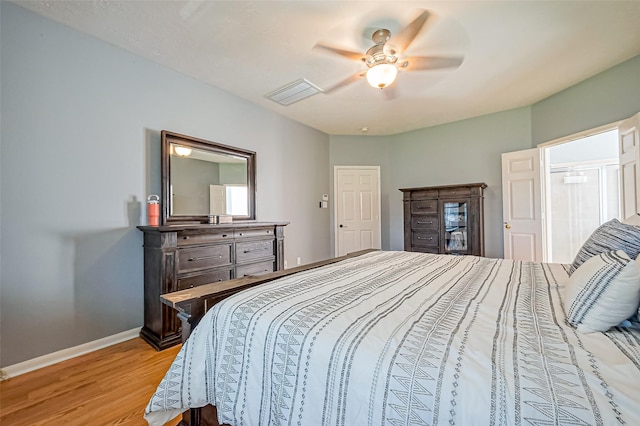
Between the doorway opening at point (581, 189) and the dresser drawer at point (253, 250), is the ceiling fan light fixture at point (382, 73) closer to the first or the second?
the dresser drawer at point (253, 250)

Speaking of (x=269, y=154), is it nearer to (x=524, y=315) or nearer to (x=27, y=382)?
(x=27, y=382)

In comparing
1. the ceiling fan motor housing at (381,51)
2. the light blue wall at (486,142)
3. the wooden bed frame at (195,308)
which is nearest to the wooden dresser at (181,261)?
the wooden bed frame at (195,308)

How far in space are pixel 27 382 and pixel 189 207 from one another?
170cm

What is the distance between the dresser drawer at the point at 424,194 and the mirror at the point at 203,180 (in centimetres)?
258

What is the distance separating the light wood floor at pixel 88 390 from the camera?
1.45 metres

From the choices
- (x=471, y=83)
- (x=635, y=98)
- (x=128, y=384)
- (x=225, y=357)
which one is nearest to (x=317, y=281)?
(x=225, y=357)

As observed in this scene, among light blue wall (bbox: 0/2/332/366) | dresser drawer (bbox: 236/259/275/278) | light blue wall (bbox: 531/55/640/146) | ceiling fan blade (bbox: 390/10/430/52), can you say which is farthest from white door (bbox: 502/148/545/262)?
light blue wall (bbox: 0/2/332/366)

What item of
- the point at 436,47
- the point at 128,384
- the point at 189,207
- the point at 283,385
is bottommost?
the point at 128,384

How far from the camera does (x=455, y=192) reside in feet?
13.1

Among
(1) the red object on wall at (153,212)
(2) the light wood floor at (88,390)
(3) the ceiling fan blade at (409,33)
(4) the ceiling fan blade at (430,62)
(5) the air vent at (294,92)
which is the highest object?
(5) the air vent at (294,92)

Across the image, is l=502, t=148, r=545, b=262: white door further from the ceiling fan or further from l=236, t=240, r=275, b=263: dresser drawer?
l=236, t=240, r=275, b=263: dresser drawer

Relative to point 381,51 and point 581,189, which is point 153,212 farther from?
point 581,189

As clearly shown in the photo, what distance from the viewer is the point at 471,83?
3109mm

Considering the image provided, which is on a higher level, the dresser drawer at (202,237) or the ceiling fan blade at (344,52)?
the ceiling fan blade at (344,52)
